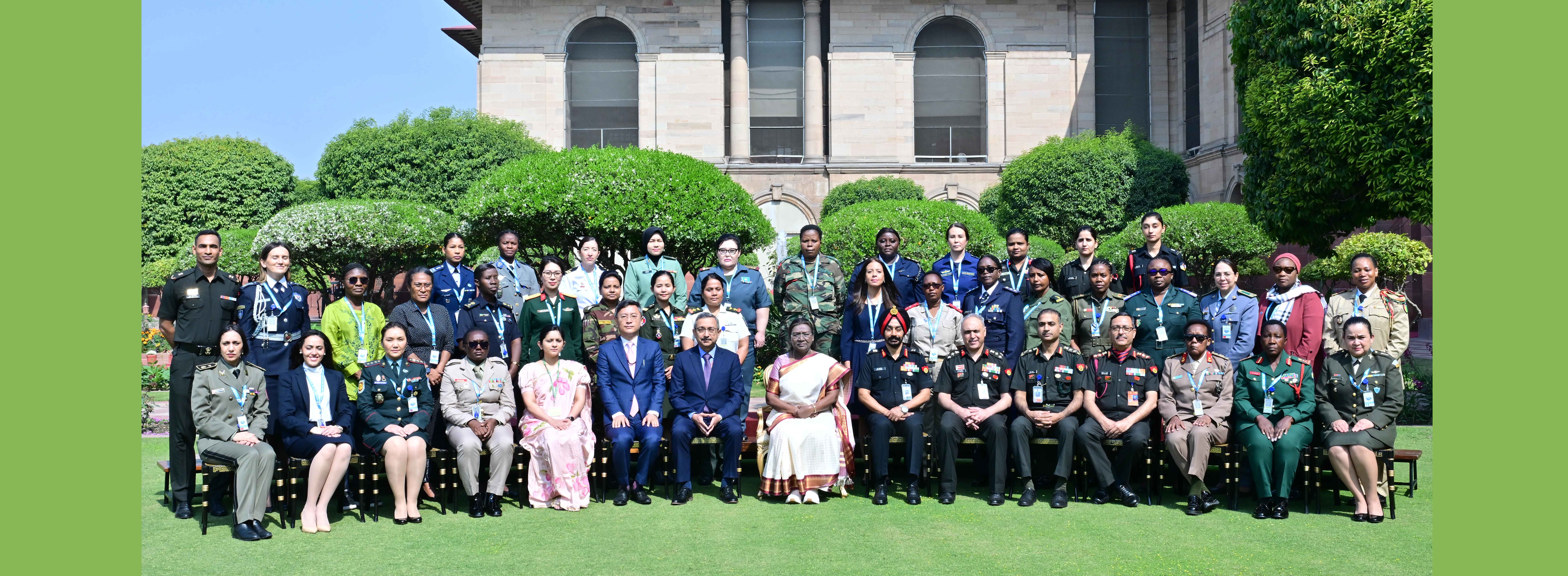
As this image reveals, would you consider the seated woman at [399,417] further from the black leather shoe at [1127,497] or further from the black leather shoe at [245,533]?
the black leather shoe at [1127,497]

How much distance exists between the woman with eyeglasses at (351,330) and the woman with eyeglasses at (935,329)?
3862 mm

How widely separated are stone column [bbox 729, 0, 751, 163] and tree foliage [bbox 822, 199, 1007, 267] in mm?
17360

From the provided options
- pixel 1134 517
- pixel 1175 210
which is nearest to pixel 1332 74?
pixel 1134 517

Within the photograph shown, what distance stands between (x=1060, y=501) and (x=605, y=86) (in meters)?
32.2

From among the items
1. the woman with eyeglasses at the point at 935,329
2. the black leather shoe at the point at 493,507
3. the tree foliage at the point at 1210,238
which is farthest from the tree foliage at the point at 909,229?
the black leather shoe at the point at 493,507

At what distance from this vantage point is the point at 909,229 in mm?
18188

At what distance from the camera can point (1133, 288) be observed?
29.1ft

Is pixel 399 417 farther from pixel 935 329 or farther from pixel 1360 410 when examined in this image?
pixel 1360 410

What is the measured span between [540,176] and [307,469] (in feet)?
36.5

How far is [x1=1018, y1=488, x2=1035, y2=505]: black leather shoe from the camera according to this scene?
7355 millimetres

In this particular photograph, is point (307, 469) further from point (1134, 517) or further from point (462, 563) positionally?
point (1134, 517)

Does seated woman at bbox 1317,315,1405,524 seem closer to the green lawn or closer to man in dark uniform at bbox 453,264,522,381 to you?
the green lawn

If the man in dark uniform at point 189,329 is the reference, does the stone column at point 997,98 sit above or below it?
above

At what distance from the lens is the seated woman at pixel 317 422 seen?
22.3 ft
